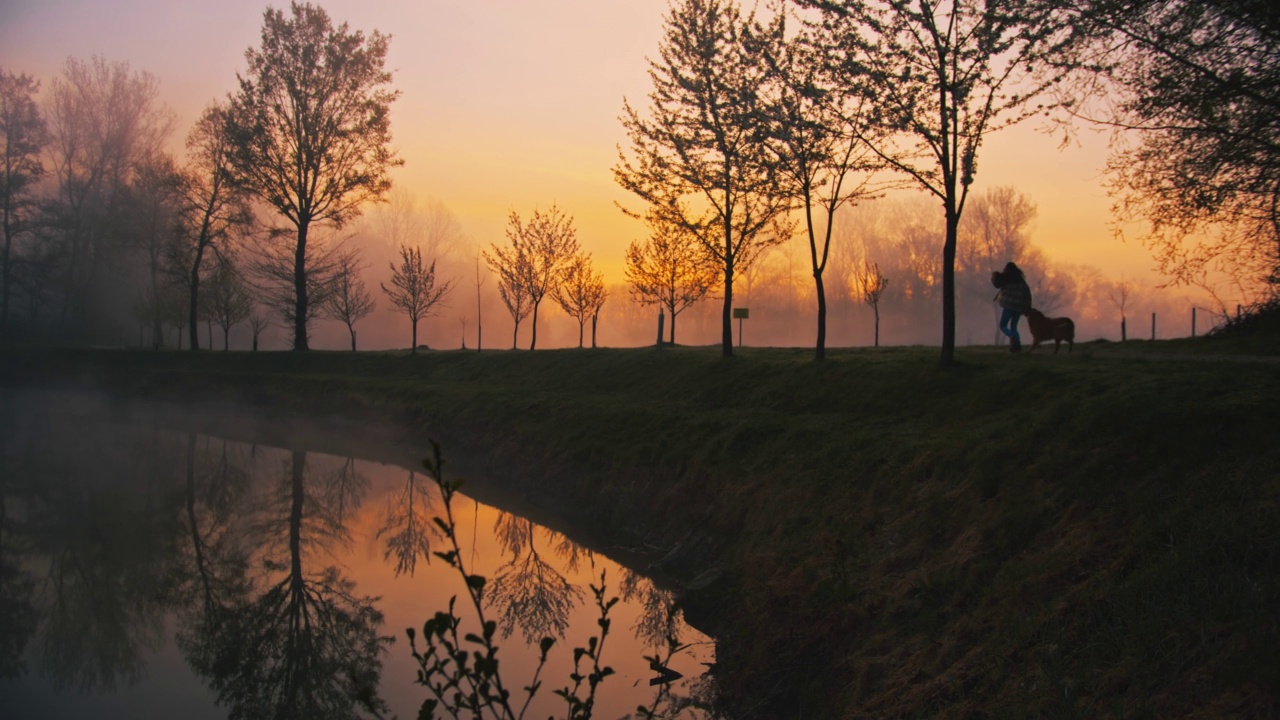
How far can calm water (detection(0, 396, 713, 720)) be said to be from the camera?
8.00 meters

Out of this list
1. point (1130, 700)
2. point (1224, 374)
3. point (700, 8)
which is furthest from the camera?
point (700, 8)

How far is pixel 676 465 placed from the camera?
49.0 feet

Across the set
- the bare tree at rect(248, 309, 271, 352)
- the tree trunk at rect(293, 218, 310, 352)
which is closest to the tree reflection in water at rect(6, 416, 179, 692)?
the tree trunk at rect(293, 218, 310, 352)

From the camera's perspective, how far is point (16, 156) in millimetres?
47344

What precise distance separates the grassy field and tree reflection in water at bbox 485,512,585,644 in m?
1.57

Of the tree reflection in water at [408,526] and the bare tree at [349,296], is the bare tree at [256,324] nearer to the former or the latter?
the bare tree at [349,296]

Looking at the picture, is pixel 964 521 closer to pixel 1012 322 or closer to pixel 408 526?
pixel 1012 322

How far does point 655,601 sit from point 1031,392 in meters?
6.66

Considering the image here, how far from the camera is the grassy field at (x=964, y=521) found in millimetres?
5473

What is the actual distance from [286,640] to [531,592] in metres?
3.21

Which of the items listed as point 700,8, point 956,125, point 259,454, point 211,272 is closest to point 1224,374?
point 956,125

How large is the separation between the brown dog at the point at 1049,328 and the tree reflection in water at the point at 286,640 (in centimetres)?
1310

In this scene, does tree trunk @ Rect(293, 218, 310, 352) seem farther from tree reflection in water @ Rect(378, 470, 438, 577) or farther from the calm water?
tree reflection in water @ Rect(378, 470, 438, 577)

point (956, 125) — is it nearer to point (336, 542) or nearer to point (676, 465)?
point (676, 465)
